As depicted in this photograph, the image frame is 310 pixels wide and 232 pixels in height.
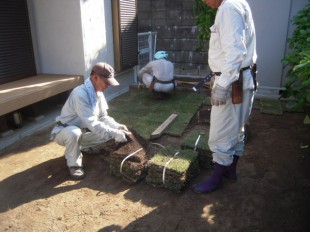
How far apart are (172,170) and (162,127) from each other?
157cm

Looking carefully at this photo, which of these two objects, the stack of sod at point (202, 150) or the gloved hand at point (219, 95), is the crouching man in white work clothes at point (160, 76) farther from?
the gloved hand at point (219, 95)

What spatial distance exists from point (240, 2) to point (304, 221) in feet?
6.32

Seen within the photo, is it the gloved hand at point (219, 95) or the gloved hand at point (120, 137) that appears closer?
the gloved hand at point (219, 95)

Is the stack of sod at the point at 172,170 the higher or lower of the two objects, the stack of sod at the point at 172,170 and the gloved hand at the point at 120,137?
the lower

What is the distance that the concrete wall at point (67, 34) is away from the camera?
15.8 feet

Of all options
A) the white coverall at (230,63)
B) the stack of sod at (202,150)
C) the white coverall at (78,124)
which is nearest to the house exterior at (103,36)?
the white coverall at (78,124)

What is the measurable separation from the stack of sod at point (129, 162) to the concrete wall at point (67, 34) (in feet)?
7.60

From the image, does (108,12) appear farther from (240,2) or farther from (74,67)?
(240,2)

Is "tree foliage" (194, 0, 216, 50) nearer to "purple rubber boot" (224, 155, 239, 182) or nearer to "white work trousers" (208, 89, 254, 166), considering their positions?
"white work trousers" (208, 89, 254, 166)

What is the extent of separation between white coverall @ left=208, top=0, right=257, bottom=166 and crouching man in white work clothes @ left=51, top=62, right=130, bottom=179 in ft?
3.38

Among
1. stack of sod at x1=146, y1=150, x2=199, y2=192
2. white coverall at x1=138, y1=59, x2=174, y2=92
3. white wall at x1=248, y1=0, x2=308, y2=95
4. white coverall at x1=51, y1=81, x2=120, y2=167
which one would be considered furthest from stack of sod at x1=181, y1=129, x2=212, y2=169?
white wall at x1=248, y1=0, x2=308, y2=95

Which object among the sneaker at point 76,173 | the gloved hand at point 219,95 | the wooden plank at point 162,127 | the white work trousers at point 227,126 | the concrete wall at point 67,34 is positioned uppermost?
the concrete wall at point 67,34

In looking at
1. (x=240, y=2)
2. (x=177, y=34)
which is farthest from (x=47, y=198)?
(x=177, y=34)

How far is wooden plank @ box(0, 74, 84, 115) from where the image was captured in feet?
12.0
